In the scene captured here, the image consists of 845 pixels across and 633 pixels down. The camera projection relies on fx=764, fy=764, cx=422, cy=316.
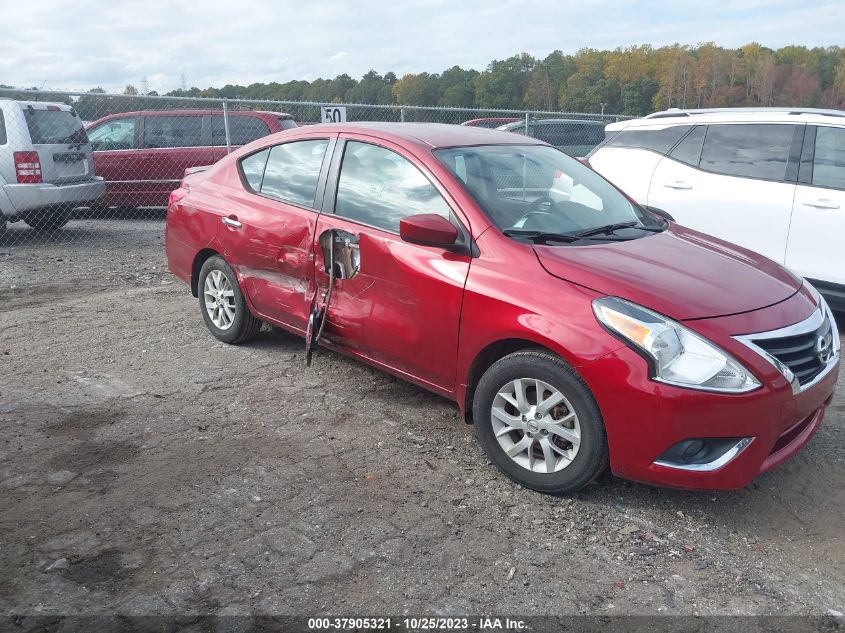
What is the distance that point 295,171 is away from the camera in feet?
16.3

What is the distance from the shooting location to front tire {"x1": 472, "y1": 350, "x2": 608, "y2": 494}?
3336 millimetres

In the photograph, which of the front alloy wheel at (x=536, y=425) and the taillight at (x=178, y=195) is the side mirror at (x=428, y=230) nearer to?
the front alloy wheel at (x=536, y=425)

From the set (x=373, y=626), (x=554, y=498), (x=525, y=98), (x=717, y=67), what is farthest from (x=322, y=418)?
(x=717, y=67)

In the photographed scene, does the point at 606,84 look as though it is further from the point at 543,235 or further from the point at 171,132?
the point at 543,235

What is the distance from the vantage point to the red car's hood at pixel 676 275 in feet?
11.0

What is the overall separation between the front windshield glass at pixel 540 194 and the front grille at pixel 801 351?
104 cm

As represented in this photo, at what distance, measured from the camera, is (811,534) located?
3.31m

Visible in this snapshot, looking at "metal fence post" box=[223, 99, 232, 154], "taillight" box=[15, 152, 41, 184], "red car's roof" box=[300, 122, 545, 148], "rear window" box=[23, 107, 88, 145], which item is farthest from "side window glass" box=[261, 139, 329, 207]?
"metal fence post" box=[223, 99, 232, 154]

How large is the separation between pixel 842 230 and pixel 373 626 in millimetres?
5104

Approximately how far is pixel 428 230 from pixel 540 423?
1.08m

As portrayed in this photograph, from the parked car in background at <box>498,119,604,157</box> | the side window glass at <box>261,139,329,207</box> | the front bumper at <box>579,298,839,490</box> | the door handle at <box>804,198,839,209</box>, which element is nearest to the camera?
the front bumper at <box>579,298,839,490</box>

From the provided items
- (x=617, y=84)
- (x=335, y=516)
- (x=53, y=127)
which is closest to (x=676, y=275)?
(x=335, y=516)

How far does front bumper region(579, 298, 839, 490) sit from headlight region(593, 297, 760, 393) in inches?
1.5

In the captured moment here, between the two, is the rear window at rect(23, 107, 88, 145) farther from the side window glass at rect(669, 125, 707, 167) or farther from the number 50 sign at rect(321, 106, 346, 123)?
the side window glass at rect(669, 125, 707, 167)
